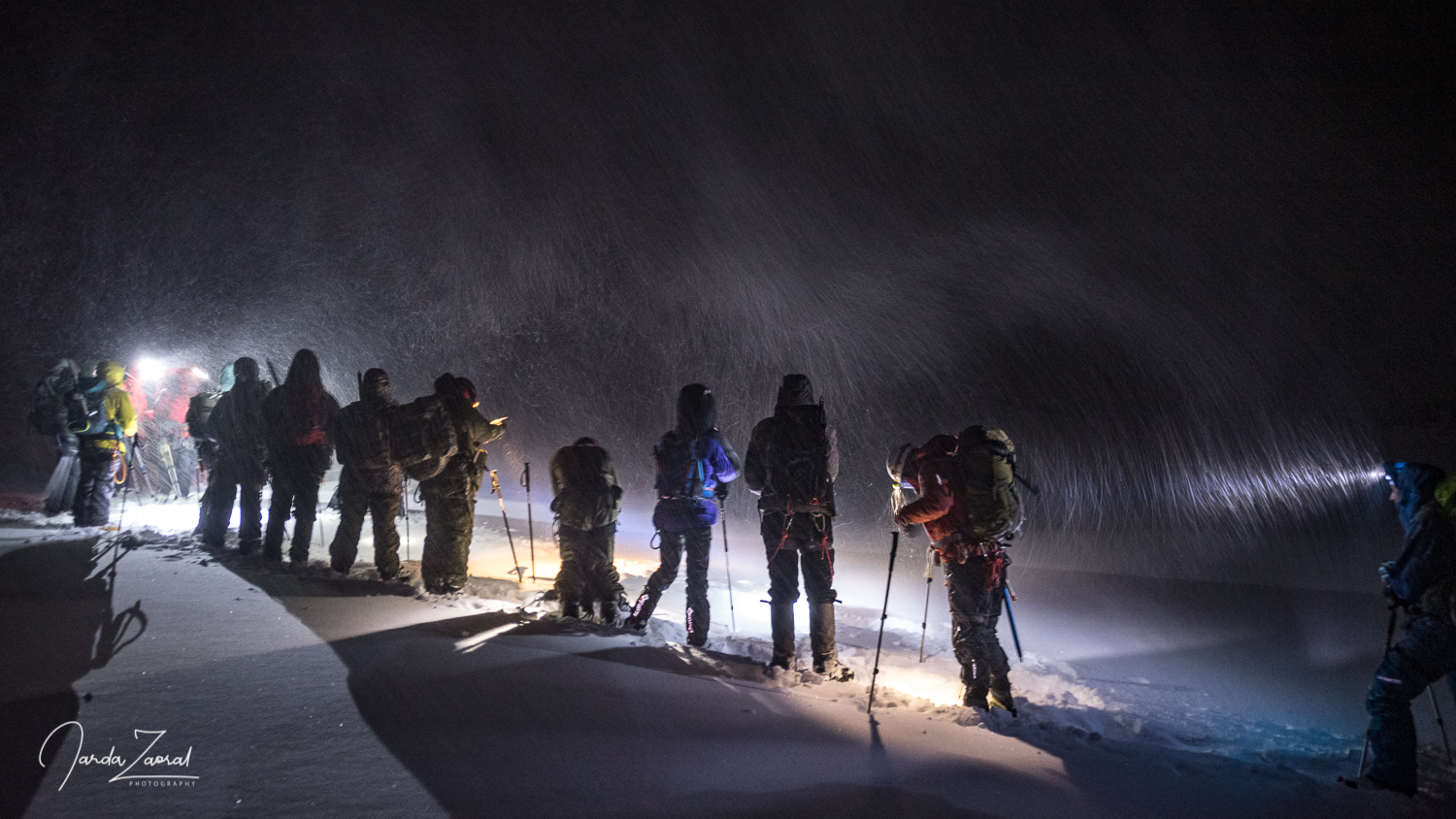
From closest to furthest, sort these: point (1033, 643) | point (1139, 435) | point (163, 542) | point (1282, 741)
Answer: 1. point (1282, 741)
2. point (163, 542)
3. point (1033, 643)
4. point (1139, 435)

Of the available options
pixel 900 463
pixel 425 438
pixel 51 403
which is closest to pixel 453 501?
pixel 425 438

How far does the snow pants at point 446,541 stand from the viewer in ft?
24.1

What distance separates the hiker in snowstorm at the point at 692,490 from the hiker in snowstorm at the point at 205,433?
20.7ft

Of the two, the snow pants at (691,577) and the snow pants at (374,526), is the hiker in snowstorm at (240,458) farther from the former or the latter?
the snow pants at (691,577)

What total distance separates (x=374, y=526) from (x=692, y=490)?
365cm

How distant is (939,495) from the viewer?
5.61 metres

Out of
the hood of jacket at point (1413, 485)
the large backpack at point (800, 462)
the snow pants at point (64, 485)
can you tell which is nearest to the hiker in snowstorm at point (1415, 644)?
the hood of jacket at point (1413, 485)

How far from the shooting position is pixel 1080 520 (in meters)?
18.0

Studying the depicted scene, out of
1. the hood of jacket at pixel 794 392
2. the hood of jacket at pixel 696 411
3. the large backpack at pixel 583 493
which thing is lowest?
the large backpack at pixel 583 493

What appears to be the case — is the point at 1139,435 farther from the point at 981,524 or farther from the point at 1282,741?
the point at 981,524

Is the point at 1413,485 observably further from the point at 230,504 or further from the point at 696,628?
the point at 230,504

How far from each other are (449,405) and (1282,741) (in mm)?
8220

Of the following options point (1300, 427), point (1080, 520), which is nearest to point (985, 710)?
point (1080, 520)

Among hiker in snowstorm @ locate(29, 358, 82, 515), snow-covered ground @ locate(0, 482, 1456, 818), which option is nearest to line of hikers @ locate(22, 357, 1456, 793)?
snow-covered ground @ locate(0, 482, 1456, 818)
